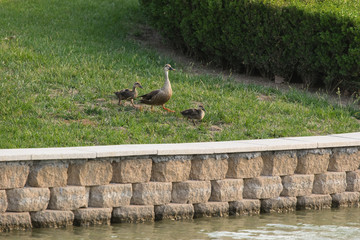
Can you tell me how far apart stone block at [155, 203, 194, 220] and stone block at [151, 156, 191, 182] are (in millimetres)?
348

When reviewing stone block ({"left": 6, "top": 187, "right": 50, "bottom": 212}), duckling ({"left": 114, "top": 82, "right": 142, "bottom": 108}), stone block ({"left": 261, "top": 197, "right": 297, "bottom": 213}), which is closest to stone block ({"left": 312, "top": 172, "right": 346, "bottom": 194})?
stone block ({"left": 261, "top": 197, "right": 297, "bottom": 213})

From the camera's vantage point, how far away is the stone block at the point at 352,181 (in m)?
9.10

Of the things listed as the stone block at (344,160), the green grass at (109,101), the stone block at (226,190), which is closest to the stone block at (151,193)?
the stone block at (226,190)

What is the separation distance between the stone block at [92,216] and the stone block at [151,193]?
40 centimetres

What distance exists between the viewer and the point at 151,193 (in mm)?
7711

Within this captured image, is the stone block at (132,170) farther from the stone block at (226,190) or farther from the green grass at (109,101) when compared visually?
the green grass at (109,101)

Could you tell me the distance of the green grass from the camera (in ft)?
30.6

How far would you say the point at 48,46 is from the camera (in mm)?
13617

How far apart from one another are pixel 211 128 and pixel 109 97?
2025 mm

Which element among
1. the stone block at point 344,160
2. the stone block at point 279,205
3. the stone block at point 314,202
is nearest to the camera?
the stone block at point 279,205

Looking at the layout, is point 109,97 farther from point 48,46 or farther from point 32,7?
point 32,7

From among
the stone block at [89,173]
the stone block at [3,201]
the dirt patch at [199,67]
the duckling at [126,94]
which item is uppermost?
the dirt patch at [199,67]

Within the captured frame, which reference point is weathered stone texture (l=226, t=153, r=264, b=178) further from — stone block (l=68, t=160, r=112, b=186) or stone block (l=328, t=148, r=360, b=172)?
stone block (l=68, t=160, r=112, b=186)

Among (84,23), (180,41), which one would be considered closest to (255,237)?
(180,41)
